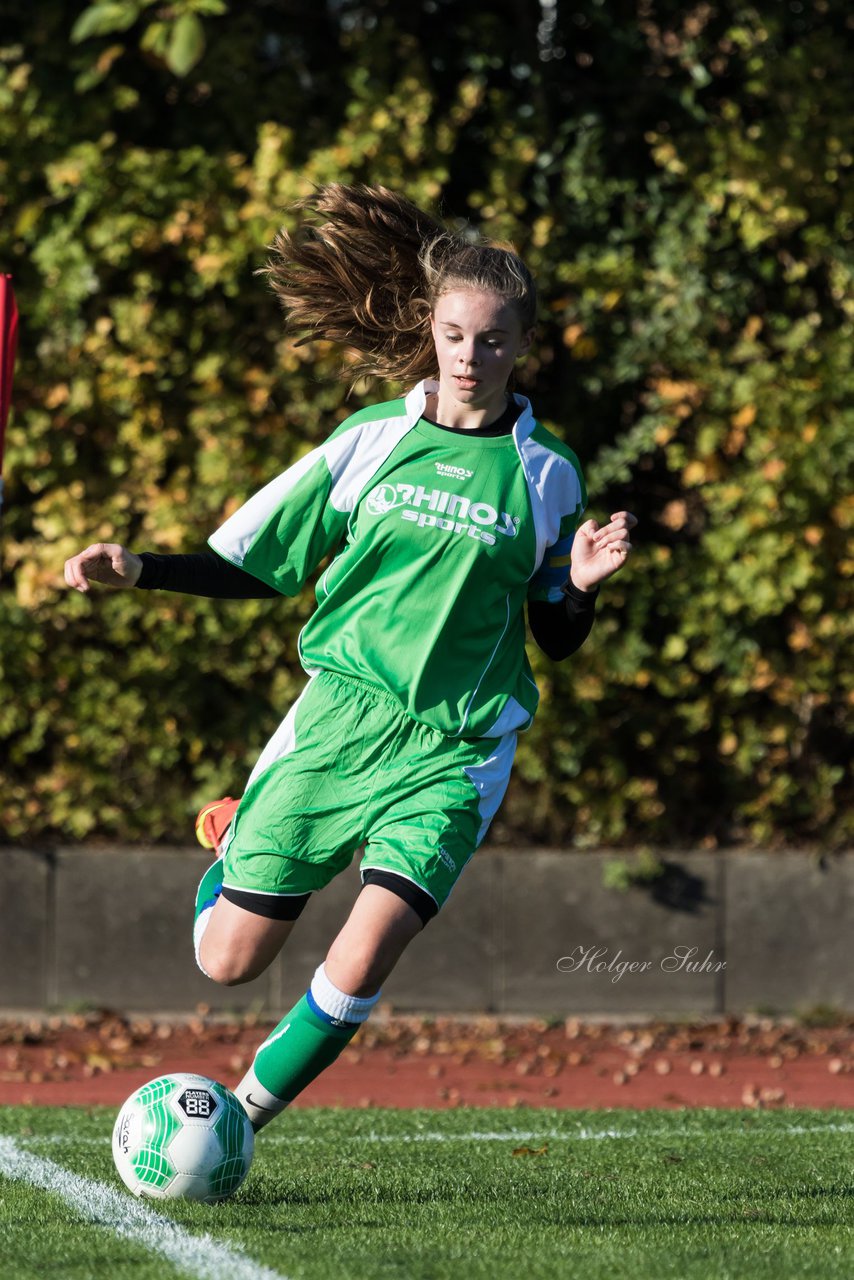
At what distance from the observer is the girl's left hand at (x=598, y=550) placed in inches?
156

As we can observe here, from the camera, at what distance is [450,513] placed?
4.07 metres

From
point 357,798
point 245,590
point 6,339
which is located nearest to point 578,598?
point 357,798

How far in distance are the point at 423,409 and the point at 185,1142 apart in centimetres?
182

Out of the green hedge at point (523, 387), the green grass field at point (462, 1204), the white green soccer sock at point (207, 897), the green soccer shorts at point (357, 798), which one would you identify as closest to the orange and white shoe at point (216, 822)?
the white green soccer sock at point (207, 897)

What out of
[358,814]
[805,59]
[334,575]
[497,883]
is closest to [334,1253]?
[358,814]

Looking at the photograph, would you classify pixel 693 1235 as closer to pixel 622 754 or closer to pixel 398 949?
pixel 398 949

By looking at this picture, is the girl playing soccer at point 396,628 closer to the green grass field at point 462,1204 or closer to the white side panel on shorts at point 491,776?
the white side panel on shorts at point 491,776

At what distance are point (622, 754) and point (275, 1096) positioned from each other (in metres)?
4.58

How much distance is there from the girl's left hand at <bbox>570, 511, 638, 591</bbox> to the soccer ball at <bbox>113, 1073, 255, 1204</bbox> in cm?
147

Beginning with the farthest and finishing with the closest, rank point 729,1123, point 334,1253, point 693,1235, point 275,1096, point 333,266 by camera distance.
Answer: point 729,1123 < point 333,266 < point 275,1096 < point 693,1235 < point 334,1253

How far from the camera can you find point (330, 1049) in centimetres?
398

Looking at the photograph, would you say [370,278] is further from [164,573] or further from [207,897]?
[207,897]

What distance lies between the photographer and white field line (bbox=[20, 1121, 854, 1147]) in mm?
5258

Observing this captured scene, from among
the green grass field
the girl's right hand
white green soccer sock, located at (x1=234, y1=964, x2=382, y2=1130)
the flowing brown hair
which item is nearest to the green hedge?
the green grass field
